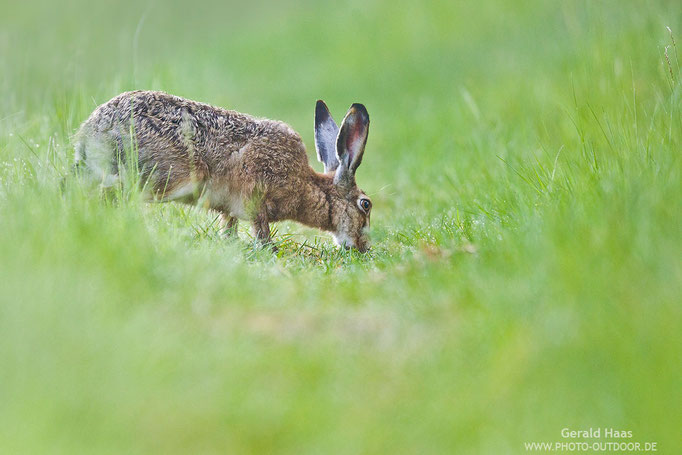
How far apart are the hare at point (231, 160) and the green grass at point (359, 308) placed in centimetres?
27

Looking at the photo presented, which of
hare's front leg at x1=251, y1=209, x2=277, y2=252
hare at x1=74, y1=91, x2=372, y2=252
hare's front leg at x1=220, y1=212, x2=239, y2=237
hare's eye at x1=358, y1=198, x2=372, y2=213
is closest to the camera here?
hare at x1=74, y1=91, x2=372, y2=252

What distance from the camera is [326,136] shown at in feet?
26.6

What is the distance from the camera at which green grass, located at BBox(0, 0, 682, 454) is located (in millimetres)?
3348

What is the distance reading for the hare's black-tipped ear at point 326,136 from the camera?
316 inches

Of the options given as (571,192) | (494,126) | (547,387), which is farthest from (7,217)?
(494,126)

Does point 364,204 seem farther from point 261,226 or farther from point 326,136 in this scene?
point 261,226

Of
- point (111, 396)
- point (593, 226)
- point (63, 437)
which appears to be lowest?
point (63, 437)

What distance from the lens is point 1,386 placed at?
3348mm

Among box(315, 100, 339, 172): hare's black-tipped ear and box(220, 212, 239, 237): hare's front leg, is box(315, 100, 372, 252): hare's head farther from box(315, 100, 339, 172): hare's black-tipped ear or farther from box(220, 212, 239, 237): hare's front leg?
box(220, 212, 239, 237): hare's front leg

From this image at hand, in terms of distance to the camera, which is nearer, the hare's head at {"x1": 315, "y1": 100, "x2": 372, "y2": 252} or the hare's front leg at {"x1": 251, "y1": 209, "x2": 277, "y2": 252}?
the hare's front leg at {"x1": 251, "y1": 209, "x2": 277, "y2": 252}

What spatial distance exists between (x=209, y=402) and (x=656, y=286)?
2.27m

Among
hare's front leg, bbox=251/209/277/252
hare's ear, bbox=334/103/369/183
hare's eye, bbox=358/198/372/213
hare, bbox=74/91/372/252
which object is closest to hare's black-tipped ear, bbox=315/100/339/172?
hare, bbox=74/91/372/252

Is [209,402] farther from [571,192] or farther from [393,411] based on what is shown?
[571,192]

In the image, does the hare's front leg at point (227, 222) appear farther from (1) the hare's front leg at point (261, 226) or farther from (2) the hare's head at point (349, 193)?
(2) the hare's head at point (349, 193)
